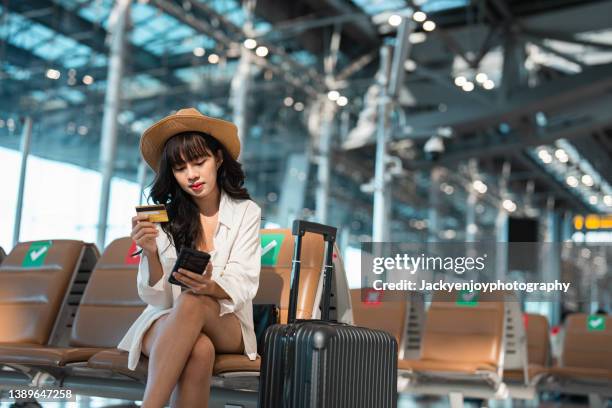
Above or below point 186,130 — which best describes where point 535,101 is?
above

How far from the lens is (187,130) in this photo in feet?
9.21

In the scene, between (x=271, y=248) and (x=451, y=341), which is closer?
(x=271, y=248)

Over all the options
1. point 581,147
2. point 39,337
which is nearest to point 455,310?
point 39,337

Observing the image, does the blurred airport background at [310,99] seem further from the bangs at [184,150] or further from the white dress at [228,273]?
the bangs at [184,150]

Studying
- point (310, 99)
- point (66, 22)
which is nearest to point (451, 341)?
point (66, 22)

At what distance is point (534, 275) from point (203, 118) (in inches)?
64.1

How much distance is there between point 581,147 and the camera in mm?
18797

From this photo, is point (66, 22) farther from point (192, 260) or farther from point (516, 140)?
point (516, 140)

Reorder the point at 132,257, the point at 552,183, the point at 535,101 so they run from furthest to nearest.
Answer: the point at 552,183 < the point at 535,101 < the point at 132,257

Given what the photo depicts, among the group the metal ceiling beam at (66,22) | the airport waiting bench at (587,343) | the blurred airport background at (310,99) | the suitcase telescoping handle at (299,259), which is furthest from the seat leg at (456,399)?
the metal ceiling beam at (66,22)

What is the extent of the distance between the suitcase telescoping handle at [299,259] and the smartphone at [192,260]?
0.35 metres

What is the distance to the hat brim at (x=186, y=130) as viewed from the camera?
274 centimetres

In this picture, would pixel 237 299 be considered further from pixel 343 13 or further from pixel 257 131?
pixel 343 13

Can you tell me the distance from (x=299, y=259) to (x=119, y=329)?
1.15 m
